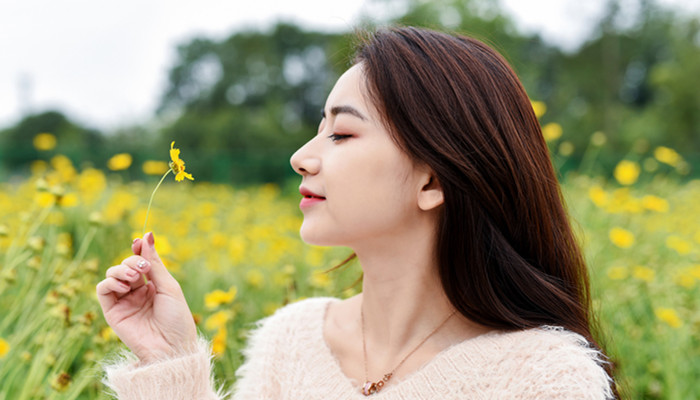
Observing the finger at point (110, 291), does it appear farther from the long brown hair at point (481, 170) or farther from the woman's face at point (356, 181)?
the long brown hair at point (481, 170)

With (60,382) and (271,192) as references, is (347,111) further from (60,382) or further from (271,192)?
(271,192)

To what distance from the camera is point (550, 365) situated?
38.2 inches

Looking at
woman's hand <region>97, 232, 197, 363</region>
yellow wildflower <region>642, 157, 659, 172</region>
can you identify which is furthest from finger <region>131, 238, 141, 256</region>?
yellow wildflower <region>642, 157, 659, 172</region>

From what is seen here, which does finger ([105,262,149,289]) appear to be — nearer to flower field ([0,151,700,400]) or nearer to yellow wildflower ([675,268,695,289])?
flower field ([0,151,700,400])

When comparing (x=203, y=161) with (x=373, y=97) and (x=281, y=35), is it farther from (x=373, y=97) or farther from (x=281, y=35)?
(x=281, y=35)

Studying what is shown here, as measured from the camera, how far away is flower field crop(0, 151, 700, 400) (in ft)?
4.38

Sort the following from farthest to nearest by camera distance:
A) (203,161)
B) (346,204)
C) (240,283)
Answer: (203,161)
(240,283)
(346,204)

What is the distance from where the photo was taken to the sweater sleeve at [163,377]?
1.03 m

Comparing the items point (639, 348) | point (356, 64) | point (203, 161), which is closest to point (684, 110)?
point (203, 161)

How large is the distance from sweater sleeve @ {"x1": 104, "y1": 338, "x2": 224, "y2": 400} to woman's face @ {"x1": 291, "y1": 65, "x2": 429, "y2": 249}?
30 cm

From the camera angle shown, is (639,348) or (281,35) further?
(281,35)

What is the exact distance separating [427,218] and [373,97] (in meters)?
0.24

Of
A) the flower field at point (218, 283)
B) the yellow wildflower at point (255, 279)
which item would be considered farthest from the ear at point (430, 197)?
the yellow wildflower at point (255, 279)

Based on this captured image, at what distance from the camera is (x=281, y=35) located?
99.8 ft
